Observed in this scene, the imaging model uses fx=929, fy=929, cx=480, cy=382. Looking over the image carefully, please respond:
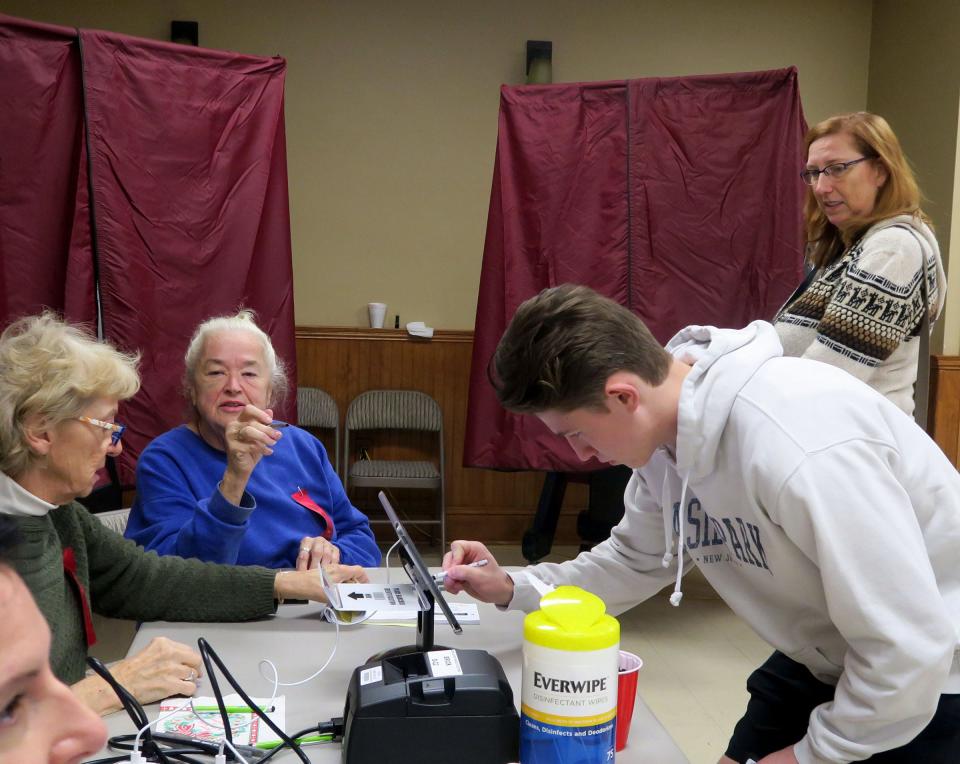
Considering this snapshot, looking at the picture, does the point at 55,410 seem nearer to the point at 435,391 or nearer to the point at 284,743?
the point at 284,743

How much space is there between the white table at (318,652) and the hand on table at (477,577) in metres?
0.07

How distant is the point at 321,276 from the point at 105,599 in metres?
3.81

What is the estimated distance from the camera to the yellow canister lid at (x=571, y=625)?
37.5 inches

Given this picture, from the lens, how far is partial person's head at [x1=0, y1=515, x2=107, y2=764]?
2.09 feet

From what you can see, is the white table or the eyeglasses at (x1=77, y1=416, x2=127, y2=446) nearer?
the white table

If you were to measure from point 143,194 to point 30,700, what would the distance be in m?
2.79

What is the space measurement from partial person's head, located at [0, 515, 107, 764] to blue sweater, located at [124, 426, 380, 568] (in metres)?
1.16

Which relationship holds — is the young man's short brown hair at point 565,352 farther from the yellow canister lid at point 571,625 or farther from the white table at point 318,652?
the white table at point 318,652

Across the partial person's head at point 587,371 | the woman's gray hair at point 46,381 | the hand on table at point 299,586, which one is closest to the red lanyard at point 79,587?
the woman's gray hair at point 46,381

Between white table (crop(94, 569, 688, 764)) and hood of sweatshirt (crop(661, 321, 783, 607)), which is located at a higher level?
hood of sweatshirt (crop(661, 321, 783, 607))

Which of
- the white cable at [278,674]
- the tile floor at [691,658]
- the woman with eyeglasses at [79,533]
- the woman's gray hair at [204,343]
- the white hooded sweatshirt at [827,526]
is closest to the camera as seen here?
the white hooded sweatshirt at [827,526]

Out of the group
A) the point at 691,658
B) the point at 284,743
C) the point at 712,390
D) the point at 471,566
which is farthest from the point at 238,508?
the point at 691,658

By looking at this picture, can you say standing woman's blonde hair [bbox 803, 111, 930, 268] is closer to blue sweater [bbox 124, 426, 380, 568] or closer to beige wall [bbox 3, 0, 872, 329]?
blue sweater [bbox 124, 426, 380, 568]

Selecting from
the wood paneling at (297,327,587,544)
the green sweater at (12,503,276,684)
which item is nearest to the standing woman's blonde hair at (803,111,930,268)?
the green sweater at (12,503,276,684)
